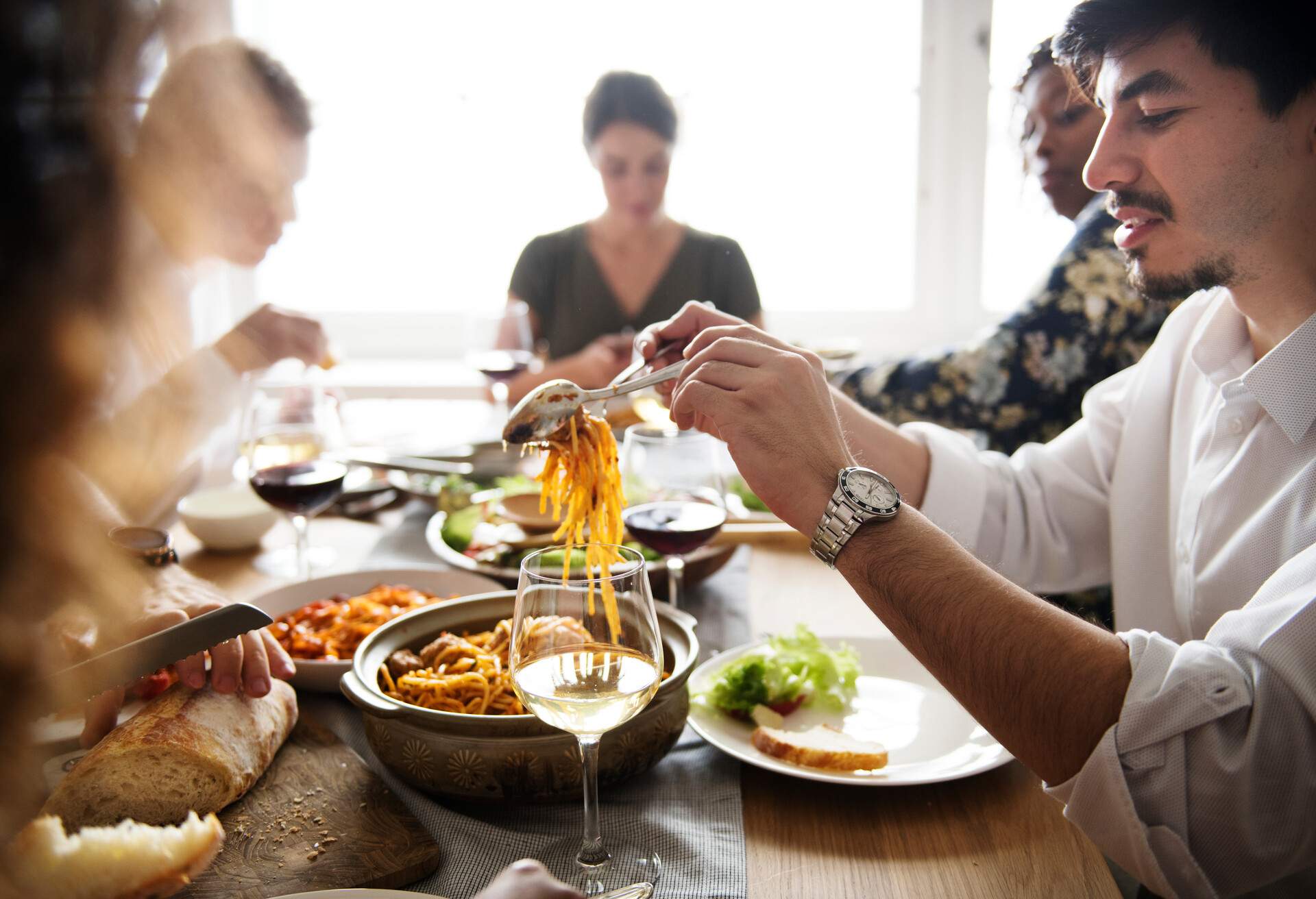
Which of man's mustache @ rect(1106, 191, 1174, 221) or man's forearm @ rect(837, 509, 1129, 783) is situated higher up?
man's mustache @ rect(1106, 191, 1174, 221)

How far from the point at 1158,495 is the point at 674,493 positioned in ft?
2.55

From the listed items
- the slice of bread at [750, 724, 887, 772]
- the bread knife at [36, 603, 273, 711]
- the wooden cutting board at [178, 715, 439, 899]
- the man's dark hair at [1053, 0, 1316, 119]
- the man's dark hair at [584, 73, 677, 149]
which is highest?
the man's dark hair at [584, 73, 677, 149]

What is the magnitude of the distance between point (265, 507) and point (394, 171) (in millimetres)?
3445

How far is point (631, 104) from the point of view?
3.40 meters

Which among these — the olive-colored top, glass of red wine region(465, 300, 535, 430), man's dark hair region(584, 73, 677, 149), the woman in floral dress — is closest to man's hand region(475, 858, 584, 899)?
the woman in floral dress

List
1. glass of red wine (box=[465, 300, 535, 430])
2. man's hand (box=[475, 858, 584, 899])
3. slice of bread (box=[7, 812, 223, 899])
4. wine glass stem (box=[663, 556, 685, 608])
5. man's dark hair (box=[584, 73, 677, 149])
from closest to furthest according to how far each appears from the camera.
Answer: slice of bread (box=[7, 812, 223, 899])
man's hand (box=[475, 858, 584, 899])
wine glass stem (box=[663, 556, 685, 608])
glass of red wine (box=[465, 300, 535, 430])
man's dark hair (box=[584, 73, 677, 149])

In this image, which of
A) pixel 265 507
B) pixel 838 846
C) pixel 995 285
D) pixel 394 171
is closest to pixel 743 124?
pixel 995 285

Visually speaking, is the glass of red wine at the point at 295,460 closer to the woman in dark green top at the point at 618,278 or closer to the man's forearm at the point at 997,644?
the man's forearm at the point at 997,644

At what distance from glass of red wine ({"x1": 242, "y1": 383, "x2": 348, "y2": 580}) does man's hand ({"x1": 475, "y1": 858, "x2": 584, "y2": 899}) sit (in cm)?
113

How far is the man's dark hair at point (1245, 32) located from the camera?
119cm

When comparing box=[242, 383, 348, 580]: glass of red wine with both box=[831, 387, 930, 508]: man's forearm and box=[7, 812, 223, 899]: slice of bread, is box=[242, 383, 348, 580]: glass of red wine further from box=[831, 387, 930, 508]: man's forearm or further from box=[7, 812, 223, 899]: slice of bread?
box=[7, 812, 223, 899]: slice of bread

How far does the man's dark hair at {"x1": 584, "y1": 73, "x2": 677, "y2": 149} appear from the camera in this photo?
3.39m

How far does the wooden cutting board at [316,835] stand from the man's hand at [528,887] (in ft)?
0.94

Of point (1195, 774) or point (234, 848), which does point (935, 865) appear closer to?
point (1195, 774)
